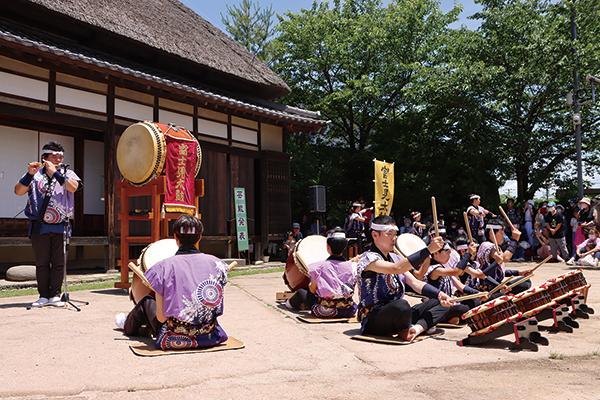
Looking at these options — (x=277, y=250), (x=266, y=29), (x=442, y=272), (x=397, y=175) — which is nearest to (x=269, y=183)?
(x=277, y=250)

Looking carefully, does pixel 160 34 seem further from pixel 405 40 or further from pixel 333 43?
pixel 405 40

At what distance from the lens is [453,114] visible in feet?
55.7

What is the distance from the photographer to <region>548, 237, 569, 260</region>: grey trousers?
496 inches

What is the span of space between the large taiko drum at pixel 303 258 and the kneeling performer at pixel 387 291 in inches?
51.8

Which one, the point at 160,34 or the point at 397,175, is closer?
the point at 160,34

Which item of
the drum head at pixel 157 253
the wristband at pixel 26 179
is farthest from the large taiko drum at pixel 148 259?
the wristband at pixel 26 179

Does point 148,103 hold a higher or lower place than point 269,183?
higher

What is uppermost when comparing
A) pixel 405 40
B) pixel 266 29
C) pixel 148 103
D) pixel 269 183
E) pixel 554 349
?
pixel 266 29

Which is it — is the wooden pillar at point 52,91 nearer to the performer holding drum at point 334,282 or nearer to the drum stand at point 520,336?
the performer holding drum at point 334,282

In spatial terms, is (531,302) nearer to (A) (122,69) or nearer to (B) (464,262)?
(B) (464,262)

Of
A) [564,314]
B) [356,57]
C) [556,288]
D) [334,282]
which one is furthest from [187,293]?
[356,57]

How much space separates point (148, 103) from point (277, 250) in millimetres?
5807

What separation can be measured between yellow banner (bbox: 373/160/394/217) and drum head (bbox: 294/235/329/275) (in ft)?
22.7

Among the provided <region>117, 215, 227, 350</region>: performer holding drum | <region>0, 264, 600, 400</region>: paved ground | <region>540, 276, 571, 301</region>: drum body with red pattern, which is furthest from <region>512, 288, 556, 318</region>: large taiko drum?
<region>117, 215, 227, 350</region>: performer holding drum
